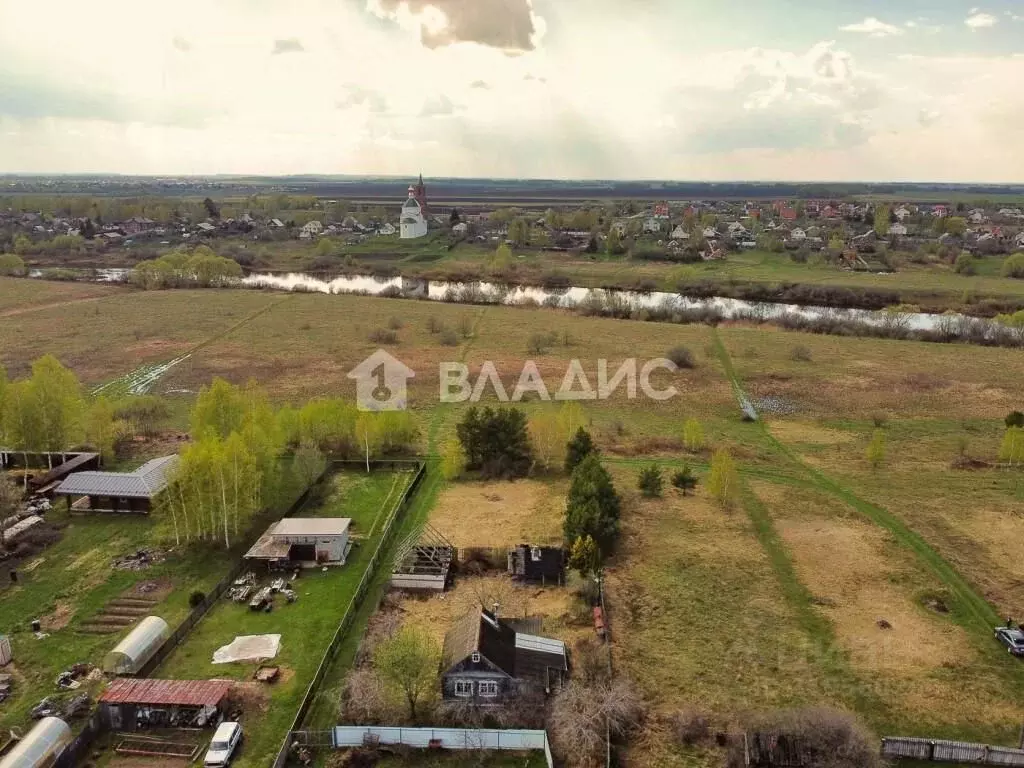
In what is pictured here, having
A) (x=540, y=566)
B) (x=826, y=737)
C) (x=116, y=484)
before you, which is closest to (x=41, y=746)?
(x=540, y=566)

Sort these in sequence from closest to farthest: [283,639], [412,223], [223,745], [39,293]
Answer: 1. [223,745]
2. [283,639]
3. [39,293]
4. [412,223]

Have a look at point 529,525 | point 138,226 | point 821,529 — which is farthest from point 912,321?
point 138,226

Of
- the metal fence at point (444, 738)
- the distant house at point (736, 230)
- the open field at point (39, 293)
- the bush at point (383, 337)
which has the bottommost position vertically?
the metal fence at point (444, 738)

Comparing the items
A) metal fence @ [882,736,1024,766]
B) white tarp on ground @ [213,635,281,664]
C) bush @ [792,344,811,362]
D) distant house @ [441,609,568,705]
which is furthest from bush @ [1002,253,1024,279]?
white tarp on ground @ [213,635,281,664]

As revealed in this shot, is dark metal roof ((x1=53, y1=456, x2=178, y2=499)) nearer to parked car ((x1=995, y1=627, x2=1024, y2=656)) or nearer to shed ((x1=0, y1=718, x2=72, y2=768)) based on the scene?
shed ((x1=0, y1=718, x2=72, y2=768))

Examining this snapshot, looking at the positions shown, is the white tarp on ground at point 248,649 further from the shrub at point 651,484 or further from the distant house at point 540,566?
the shrub at point 651,484

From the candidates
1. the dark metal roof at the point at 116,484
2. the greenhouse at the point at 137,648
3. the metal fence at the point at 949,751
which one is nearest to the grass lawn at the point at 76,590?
the dark metal roof at the point at 116,484

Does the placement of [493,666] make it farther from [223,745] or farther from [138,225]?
[138,225]
